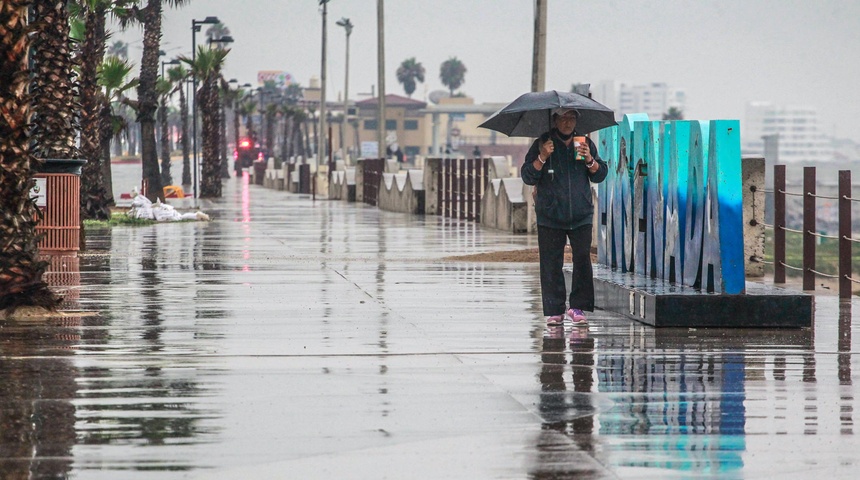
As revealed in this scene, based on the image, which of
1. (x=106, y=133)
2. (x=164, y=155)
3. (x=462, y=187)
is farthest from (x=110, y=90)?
(x=164, y=155)

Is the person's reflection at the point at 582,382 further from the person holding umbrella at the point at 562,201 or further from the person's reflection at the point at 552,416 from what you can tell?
the person holding umbrella at the point at 562,201

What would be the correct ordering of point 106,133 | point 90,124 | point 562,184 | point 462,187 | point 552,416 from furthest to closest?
point 106,133 < point 462,187 < point 90,124 < point 562,184 < point 552,416

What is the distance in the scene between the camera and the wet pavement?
6.81m

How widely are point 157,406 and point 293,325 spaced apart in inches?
164

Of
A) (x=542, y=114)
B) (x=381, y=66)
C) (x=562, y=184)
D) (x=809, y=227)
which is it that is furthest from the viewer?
(x=381, y=66)

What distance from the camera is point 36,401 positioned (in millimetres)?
8266

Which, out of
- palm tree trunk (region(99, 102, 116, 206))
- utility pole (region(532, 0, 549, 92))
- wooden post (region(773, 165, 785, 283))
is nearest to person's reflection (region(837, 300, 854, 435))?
wooden post (region(773, 165, 785, 283))

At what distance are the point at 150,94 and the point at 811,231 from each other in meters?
30.8

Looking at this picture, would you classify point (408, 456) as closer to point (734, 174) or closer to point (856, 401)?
point (856, 401)

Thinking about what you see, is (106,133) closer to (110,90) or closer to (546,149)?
(110,90)

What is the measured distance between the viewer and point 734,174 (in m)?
12.1

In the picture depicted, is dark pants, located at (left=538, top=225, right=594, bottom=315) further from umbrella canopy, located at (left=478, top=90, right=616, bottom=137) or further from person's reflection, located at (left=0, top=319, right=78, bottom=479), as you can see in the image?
person's reflection, located at (left=0, top=319, right=78, bottom=479)

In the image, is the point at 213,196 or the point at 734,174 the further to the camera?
the point at 213,196

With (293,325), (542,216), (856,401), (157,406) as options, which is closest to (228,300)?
(293,325)
